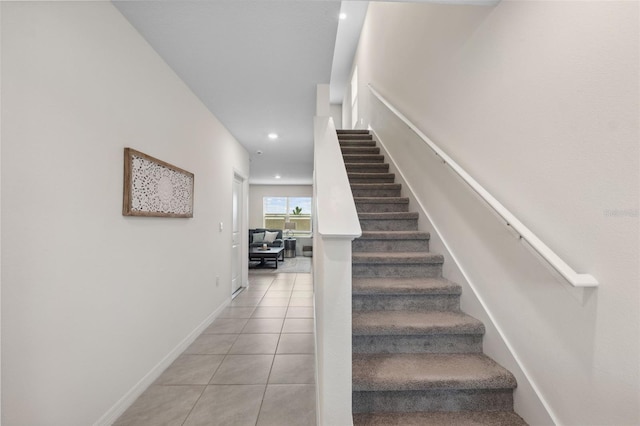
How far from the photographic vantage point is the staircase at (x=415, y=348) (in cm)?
139

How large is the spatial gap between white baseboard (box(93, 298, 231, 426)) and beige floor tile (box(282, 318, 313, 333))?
0.95m

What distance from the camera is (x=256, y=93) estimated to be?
2902 mm

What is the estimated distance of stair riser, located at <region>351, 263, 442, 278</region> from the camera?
6.98 feet

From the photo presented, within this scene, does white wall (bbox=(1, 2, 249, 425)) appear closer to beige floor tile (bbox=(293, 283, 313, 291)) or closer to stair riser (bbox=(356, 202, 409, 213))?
stair riser (bbox=(356, 202, 409, 213))

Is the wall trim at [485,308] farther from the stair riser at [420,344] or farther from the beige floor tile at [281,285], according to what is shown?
the beige floor tile at [281,285]

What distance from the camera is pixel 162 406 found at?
72.8 inches

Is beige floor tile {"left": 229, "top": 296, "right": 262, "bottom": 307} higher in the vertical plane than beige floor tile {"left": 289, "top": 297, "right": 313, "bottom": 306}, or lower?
lower

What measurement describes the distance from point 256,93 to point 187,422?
9.29 ft

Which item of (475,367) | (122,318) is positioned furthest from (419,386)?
(122,318)

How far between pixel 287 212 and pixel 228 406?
29.1ft

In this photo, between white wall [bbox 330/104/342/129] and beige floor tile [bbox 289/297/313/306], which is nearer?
beige floor tile [bbox 289/297/313/306]

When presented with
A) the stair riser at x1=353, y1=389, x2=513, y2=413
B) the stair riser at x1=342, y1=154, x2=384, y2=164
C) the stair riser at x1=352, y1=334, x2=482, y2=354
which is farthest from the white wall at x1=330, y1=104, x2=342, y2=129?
the stair riser at x1=353, y1=389, x2=513, y2=413

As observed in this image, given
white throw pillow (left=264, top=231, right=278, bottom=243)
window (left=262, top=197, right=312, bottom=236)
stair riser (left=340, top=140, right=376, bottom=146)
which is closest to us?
stair riser (left=340, top=140, right=376, bottom=146)

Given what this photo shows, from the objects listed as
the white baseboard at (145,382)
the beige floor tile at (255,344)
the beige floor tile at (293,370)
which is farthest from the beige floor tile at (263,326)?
the beige floor tile at (293,370)
